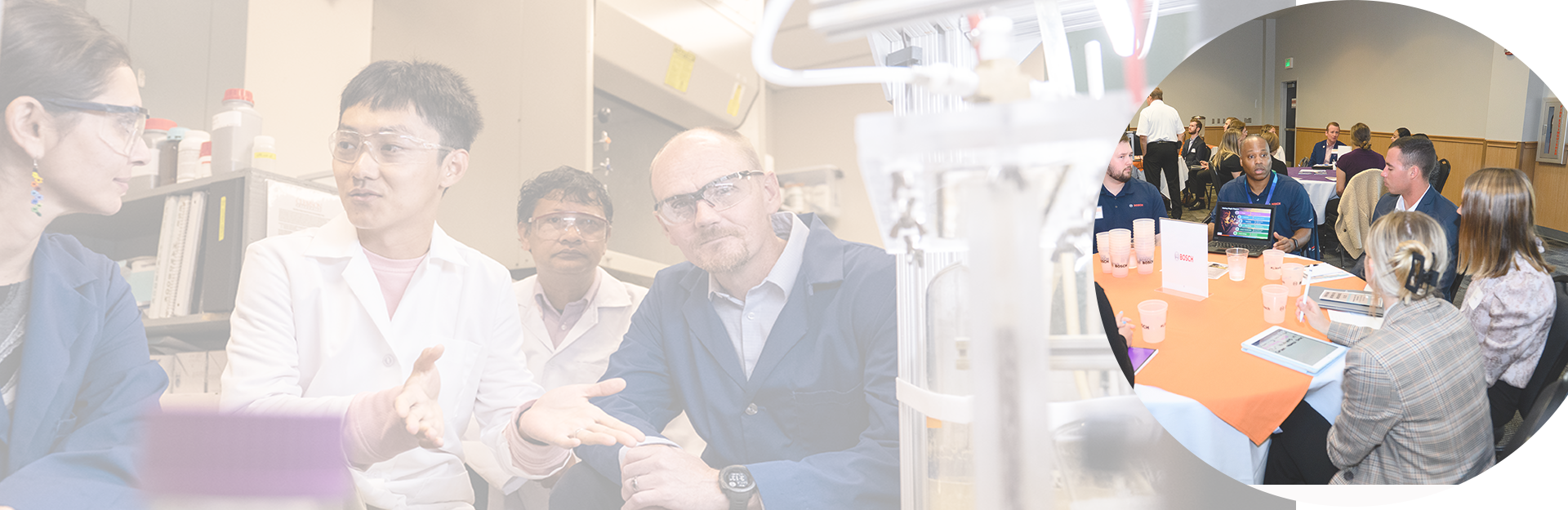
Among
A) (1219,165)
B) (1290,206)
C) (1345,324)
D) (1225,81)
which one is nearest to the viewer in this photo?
(1345,324)

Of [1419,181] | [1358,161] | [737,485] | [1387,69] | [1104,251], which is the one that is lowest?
[737,485]

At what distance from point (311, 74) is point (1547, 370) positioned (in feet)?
11.4

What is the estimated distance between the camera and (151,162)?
5.70ft

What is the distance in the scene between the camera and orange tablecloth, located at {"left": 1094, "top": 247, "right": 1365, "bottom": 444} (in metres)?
1.88

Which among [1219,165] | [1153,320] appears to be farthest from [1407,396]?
[1219,165]

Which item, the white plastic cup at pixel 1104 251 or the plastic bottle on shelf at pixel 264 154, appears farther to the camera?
the white plastic cup at pixel 1104 251

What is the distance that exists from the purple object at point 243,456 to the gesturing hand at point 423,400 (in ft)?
0.48

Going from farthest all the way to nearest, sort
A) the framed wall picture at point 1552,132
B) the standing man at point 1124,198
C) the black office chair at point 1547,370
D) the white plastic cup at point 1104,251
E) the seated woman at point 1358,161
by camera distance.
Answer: the framed wall picture at point 1552,132 → the seated woman at point 1358,161 → the standing man at point 1124,198 → the white plastic cup at point 1104,251 → the black office chair at point 1547,370

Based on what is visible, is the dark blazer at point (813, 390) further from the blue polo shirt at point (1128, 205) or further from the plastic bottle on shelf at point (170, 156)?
the blue polo shirt at point (1128, 205)

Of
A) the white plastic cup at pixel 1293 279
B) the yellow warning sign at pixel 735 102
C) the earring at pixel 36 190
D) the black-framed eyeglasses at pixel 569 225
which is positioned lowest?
the white plastic cup at pixel 1293 279

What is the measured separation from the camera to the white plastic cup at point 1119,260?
115 inches

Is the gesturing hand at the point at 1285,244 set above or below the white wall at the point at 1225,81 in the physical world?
below

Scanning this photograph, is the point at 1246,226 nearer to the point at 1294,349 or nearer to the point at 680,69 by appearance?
the point at 1294,349

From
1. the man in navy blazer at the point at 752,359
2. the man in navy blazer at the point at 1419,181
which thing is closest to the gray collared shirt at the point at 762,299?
the man in navy blazer at the point at 752,359
